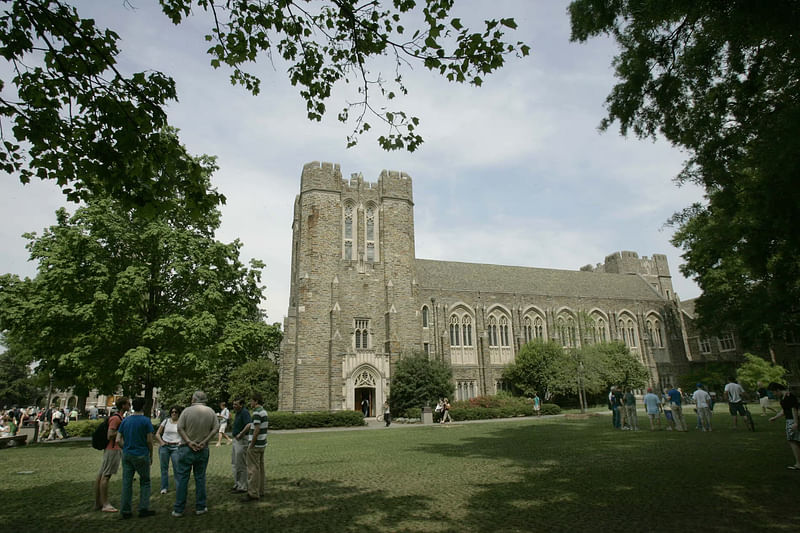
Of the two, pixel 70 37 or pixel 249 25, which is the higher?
pixel 249 25

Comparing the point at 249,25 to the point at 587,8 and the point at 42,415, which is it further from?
the point at 42,415

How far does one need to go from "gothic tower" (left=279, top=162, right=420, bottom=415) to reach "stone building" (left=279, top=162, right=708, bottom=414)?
0.24 feet

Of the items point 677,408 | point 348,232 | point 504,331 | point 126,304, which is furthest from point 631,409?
point 504,331

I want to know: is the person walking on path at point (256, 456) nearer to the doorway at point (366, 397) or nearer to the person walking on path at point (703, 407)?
the person walking on path at point (703, 407)

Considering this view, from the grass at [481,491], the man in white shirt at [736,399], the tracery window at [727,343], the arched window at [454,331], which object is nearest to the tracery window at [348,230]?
the arched window at [454,331]

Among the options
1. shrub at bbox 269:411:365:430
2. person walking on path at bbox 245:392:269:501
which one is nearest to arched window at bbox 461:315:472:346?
shrub at bbox 269:411:365:430

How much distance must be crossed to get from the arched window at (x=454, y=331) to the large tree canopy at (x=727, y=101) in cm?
2847

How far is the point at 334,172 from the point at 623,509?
31.9 metres

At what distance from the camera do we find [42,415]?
99.8 ft

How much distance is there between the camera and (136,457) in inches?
280

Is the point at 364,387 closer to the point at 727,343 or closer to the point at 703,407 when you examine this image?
the point at 703,407

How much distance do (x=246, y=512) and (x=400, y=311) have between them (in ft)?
87.7

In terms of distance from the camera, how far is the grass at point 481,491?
5973 millimetres

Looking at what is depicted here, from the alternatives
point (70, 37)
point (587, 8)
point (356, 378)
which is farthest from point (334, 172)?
point (70, 37)
